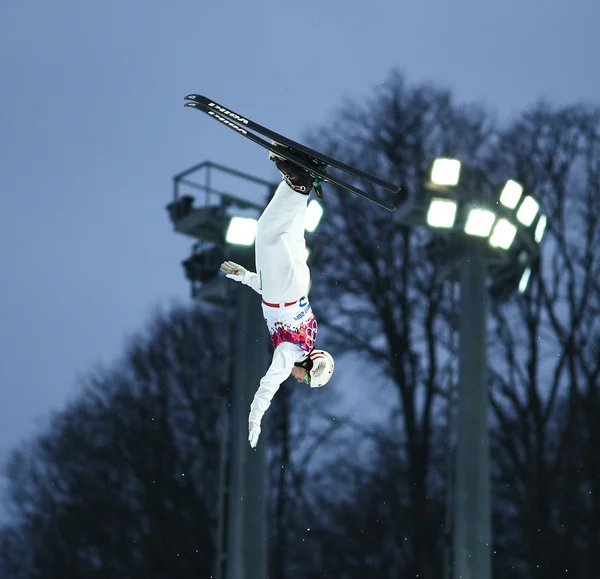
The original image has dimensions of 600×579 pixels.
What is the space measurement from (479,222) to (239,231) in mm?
2729

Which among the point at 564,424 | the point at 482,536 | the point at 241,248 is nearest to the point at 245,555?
the point at 482,536

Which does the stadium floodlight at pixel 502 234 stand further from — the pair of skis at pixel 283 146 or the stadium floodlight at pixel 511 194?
the pair of skis at pixel 283 146

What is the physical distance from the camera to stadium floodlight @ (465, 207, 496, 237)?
41.5 feet

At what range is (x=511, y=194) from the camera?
1282cm

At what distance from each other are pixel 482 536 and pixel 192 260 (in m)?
4.51

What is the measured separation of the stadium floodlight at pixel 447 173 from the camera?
12.6 metres

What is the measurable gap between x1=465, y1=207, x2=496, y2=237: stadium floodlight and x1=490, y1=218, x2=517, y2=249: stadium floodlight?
0.28 ft

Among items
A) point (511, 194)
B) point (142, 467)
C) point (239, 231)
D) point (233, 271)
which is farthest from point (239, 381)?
point (142, 467)

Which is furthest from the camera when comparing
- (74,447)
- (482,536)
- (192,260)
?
(74,447)

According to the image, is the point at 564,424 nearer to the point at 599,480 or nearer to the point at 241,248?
the point at 599,480

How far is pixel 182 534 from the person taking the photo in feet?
71.9

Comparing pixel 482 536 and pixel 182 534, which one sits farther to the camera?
pixel 182 534

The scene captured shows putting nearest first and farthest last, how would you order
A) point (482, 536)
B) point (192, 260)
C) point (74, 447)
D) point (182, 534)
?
point (482, 536) < point (192, 260) < point (182, 534) < point (74, 447)

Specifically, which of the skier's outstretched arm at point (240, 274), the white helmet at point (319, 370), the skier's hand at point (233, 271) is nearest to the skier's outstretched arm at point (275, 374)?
the white helmet at point (319, 370)
